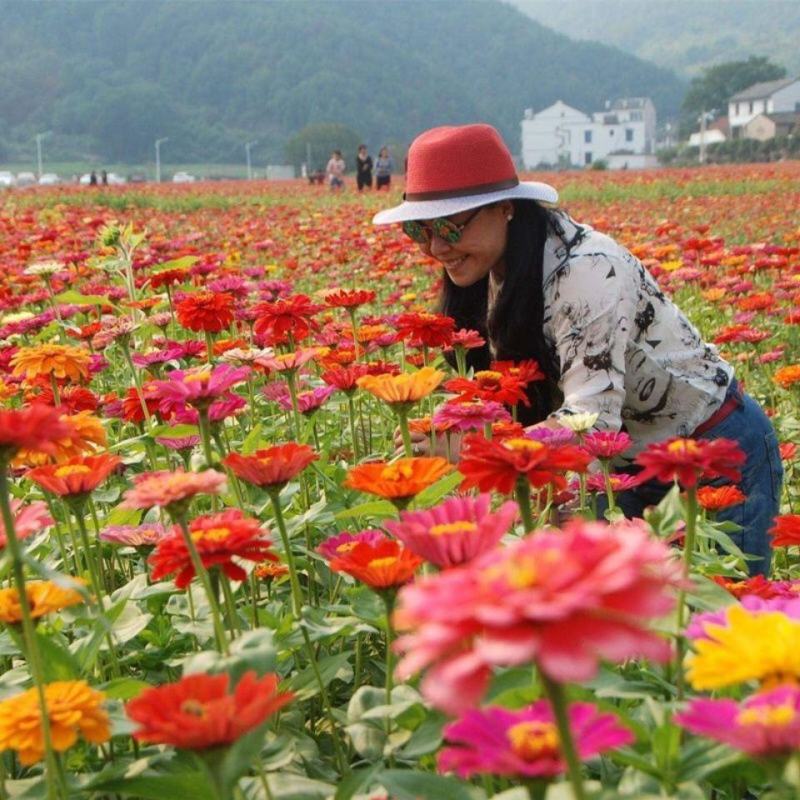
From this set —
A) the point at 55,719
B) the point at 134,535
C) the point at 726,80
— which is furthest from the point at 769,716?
the point at 726,80

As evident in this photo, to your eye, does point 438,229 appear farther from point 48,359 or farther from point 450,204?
point 48,359

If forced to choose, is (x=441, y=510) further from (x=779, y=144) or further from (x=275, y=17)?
(x=275, y=17)

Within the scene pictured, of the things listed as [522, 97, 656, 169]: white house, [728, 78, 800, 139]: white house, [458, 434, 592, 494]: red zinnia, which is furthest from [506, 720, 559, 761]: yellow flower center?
[522, 97, 656, 169]: white house

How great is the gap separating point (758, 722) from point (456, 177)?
1.47m

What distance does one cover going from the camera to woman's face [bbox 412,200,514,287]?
6.44 ft

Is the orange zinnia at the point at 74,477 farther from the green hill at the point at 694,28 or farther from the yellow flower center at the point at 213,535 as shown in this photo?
the green hill at the point at 694,28

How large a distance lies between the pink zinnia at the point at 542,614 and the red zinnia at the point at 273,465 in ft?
1.75

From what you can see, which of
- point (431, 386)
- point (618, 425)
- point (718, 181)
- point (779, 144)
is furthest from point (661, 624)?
point (779, 144)

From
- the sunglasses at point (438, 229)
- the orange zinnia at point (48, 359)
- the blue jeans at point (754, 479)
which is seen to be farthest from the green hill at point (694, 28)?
the orange zinnia at point (48, 359)

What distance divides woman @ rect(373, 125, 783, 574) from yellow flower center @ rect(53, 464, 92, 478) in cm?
73

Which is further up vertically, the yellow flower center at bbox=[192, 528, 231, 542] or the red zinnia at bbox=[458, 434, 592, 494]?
the red zinnia at bbox=[458, 434, 592, 494]

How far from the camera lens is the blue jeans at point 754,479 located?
2123 mm

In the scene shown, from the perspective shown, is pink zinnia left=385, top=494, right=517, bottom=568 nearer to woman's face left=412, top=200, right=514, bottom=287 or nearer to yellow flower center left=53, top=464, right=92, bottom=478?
yellow flower center left=53, top=464, right=92, bottom=478

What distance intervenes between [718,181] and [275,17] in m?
98.3
